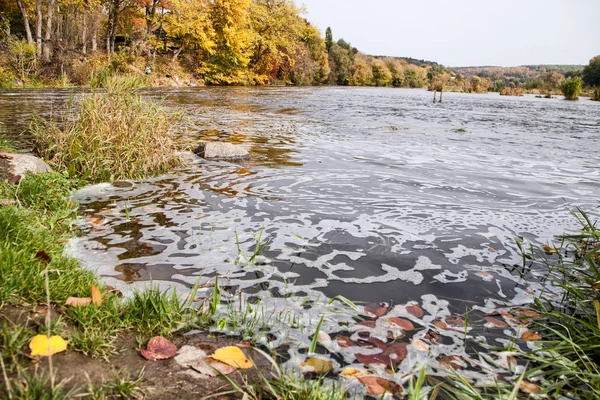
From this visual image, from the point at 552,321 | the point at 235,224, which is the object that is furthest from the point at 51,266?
the point at 552,321

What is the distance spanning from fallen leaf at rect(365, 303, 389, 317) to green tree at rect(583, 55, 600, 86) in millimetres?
46827

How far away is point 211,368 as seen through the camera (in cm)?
185

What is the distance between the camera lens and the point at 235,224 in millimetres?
4047

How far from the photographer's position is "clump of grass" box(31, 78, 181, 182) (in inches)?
203

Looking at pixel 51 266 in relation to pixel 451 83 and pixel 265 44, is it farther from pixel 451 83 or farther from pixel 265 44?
pixel 451 83

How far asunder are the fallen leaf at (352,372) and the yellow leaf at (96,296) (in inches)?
52.7

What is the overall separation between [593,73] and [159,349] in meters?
49.4

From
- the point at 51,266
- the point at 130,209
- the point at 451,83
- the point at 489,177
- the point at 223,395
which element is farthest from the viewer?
the point at 451,83

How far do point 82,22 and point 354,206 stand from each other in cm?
3157

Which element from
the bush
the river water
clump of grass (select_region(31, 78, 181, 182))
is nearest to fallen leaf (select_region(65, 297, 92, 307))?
the river water

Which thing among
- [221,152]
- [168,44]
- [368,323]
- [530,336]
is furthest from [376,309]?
[168,44]

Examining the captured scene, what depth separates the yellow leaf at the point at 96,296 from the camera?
2.09 meters

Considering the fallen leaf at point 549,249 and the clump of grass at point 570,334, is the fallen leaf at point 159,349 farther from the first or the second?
the fallen leaf at point 549,249

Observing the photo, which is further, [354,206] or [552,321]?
[354,206]
